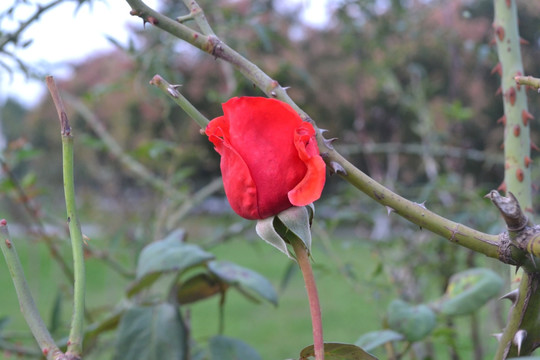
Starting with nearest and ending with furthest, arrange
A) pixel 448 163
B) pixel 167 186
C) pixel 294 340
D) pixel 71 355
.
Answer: pixel 71 355
pixel 167 186
pixel 448 163
pixel 294 340

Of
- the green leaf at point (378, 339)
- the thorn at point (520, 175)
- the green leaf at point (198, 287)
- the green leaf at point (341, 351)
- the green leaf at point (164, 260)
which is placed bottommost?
the green leaf at point (378, 339)

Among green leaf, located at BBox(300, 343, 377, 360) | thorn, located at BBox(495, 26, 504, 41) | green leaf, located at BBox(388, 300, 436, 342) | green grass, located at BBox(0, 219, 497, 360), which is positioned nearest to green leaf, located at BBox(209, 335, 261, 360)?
green leaf, located at BBox(388, 300, 436, 342)

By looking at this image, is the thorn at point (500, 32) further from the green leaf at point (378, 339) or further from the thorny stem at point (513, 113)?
the green leaf at point (378, 339)

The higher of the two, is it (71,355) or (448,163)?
(448,163)

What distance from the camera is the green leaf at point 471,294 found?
56cm

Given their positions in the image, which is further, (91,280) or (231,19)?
(91,280)

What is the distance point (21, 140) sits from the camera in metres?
0.88

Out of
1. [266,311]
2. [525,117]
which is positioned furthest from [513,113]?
[266,311]

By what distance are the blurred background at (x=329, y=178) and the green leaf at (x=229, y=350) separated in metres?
0.15

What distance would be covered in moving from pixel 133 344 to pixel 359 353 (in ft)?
0.98

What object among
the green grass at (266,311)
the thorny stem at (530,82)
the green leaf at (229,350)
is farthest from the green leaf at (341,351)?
the green grass at (266,311)

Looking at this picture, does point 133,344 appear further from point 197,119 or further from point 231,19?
point 231,19

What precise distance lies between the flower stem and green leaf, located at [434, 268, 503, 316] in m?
0.37

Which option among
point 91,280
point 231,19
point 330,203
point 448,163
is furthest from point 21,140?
point 91,280
